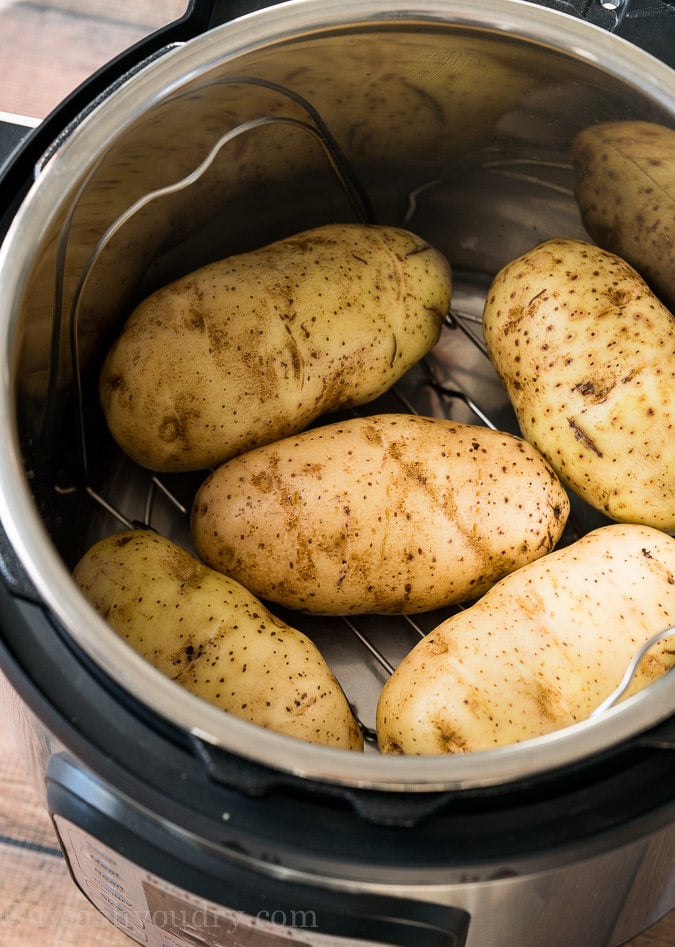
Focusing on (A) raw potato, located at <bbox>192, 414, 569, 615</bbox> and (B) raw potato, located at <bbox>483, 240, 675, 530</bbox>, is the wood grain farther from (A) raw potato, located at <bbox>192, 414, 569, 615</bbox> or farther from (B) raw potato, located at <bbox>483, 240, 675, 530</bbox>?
(B) raw potato, located at <bbox>483, 240, 675, 530</bbox>

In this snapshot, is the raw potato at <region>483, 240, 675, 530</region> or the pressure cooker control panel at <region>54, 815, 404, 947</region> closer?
the pressure cooker control panel at <region>54, 815, 404, 947</region>

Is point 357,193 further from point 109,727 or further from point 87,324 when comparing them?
point 109,727

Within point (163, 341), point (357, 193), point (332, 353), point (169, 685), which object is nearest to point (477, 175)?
point (357, 193)

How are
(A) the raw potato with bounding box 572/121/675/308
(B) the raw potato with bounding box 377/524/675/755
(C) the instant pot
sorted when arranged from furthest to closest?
(A) the raw potato with bounding box 572/121/675/308, (B) the raw potato with bounding box 377/524/675/755, (C) the instant pot

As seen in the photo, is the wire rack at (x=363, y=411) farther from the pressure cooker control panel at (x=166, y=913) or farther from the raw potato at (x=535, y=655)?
the pressure cooker control panel at (x=166, y=913)

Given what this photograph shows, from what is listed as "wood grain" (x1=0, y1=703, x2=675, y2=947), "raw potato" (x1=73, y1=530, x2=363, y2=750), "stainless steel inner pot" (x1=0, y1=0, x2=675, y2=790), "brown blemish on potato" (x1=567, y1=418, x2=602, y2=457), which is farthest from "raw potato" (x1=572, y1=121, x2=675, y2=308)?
"wood grain" (x1=0, y1=703, x2=675, y2=947)

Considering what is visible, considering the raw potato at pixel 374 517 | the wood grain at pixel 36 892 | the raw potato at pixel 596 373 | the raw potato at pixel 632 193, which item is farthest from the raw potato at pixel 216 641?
the raw potato at pixel 632 193

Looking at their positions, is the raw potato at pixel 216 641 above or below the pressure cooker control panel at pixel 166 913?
above

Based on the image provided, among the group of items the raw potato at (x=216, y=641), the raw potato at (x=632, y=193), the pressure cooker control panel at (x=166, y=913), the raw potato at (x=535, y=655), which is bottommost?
the pressure cooker control panel at (x=166, y=913)
